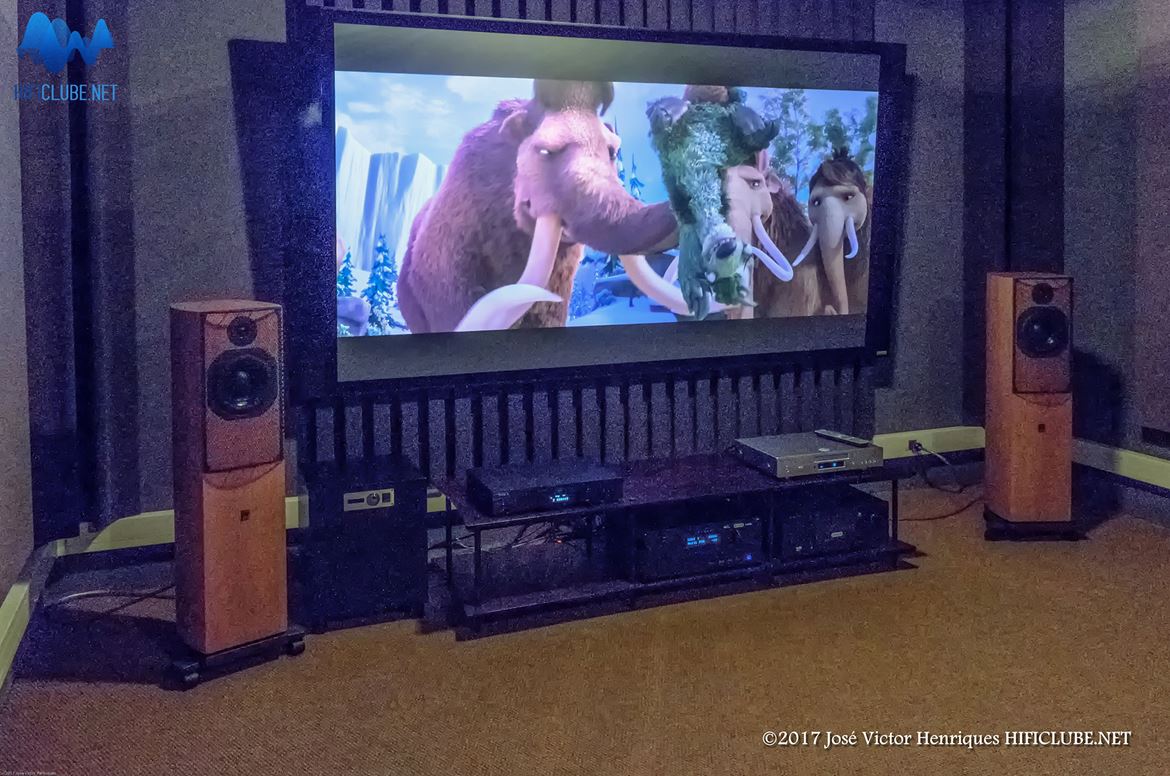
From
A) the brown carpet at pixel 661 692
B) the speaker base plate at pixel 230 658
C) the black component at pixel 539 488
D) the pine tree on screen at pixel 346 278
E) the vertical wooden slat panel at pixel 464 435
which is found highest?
the pine tree on screen at pixel 346 278

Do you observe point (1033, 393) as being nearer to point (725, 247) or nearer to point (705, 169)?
point (725, 247)

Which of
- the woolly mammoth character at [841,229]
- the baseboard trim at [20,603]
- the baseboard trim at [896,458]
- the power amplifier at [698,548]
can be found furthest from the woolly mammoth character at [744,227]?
the baseboard trim at [20,603]

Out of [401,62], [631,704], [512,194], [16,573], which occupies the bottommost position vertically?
[631,704]

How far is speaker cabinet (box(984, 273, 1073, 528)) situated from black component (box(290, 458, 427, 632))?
76.7 inches

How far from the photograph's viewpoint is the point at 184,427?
2410mm

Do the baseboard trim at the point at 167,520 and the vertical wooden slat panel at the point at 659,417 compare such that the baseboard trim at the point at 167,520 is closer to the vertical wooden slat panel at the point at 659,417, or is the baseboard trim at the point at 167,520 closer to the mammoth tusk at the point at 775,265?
the vertical wooden slat panel at the point at 659,417

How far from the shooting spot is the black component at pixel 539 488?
8.87 ft

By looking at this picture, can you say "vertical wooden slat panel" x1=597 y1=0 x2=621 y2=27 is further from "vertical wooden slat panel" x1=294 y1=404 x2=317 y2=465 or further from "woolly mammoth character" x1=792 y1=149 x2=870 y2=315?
"vertical wooden slat panel" x1=294 y1=404 x2=317 y2=465

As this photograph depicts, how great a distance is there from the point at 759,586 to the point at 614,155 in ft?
4.60

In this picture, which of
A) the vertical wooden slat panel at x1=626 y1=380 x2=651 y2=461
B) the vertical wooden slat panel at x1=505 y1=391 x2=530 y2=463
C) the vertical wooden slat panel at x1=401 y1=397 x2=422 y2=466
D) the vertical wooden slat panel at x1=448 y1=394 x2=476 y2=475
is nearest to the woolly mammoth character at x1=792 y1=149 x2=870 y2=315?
the vertical wooden slat panel at x1=626 y1=380 x2=651 y2=461

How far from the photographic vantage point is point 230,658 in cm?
240

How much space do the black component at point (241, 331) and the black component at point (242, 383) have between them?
0.07 ft

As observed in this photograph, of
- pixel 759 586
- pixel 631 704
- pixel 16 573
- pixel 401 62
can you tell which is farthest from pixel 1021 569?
pixel 16 573

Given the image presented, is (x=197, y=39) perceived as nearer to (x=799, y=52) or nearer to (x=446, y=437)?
(x=446, y=437)
